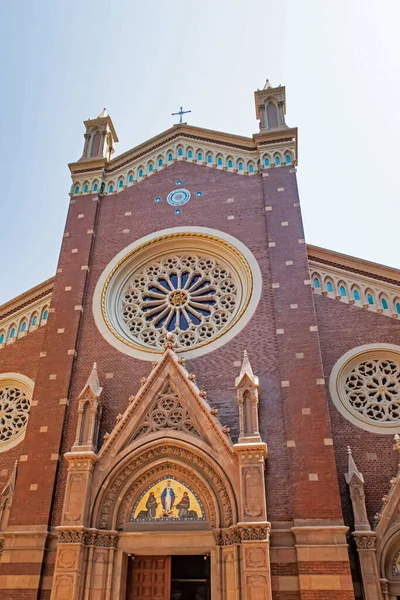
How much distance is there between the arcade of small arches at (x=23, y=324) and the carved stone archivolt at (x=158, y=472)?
7.63 metres

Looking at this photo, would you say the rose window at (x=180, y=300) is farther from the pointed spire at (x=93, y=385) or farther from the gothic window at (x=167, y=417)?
the gothic window at (x=167, y=417)

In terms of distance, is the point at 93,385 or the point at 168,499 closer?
the point at 168,499

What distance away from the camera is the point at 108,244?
68.7 feet

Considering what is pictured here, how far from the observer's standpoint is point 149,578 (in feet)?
47.2

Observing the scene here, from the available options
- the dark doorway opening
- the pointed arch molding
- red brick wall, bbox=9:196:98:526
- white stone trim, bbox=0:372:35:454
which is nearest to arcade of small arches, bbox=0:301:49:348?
red brick wall, bbox=9:196:98:526

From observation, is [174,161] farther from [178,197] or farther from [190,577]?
[190,577]

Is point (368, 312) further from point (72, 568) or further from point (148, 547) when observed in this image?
point (72, 568)

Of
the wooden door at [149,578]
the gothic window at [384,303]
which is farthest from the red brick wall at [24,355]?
the gothic window at [384,303]

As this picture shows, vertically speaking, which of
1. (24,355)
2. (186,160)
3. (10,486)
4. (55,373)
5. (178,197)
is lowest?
(10,486)

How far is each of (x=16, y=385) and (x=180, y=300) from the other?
671cm

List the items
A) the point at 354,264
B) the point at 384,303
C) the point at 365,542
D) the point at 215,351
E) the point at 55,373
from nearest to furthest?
the point at 365,542, the point at 215,351, the point at 384,303, the point at 55,373, the point at 354,264

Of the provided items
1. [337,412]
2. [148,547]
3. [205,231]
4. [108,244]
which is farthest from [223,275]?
[148,547]

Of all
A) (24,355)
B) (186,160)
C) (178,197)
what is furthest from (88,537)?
(186,160)

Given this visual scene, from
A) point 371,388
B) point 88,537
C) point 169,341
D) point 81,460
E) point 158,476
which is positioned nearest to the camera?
point 88,537
